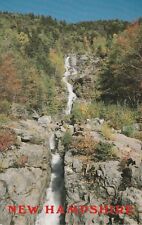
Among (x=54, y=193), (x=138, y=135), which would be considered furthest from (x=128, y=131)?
(x=54, y=193)

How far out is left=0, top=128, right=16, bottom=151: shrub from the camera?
20.0 metres

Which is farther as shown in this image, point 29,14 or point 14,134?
point 29,14

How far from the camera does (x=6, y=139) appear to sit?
2056cm

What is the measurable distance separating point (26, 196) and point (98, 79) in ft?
92.7

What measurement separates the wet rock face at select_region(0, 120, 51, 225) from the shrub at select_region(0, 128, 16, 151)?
0.33m

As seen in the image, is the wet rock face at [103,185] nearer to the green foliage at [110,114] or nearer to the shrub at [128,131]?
the shrub at [128,131]

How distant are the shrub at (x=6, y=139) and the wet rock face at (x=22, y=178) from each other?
328mm

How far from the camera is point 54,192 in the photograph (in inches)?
780

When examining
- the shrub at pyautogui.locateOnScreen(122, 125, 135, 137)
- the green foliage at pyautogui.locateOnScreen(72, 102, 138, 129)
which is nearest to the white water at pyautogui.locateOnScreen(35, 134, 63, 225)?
the shrub at pyautogui.locateOnScreen(122, 125, 135, 137)

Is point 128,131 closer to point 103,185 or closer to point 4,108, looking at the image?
point 103,185

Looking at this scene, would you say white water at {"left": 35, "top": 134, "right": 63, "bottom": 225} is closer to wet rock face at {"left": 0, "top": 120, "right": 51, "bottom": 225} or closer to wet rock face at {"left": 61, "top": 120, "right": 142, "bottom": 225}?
wet rock face at {"left": 0, "top": 120, "right": 51, "bottom": 225}

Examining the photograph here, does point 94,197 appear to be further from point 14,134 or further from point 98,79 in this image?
point 98,79

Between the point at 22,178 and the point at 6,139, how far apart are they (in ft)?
11.8

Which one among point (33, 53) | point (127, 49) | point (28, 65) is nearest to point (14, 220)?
point (127, 49)
